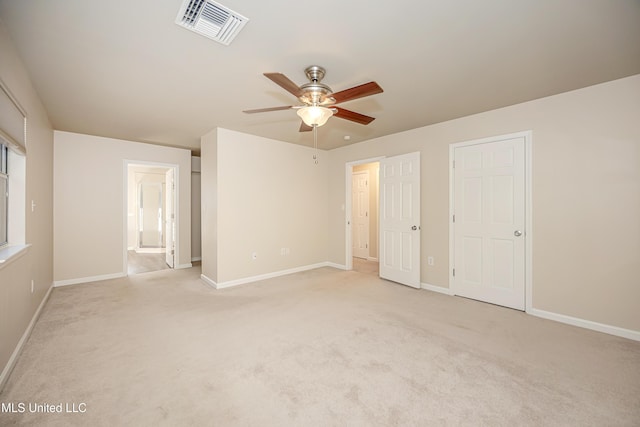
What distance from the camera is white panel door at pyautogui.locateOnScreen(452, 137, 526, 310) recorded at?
10.8 ft

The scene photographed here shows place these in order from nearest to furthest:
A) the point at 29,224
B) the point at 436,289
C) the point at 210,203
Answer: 1. the point at 29,224
2. the point at 436,289
3. the point at 210,203

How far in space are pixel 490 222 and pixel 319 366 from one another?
110 inches

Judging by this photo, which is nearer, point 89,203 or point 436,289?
point 436,289

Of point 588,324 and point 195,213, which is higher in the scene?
point 195,213

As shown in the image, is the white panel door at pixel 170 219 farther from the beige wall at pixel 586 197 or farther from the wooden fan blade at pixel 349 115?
the beige wall at pixel 586 197

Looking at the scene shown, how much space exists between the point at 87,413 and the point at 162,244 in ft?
23.1

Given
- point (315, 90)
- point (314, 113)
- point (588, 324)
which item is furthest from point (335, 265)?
point (315, 90)

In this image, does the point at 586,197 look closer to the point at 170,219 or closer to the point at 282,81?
the point at 282,81

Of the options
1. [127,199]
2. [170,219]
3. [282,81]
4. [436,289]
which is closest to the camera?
[282,81]

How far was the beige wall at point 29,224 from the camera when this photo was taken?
1.98 metres

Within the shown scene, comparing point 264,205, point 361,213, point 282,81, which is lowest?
point 361,213

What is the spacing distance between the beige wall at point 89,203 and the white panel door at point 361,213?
459 cm

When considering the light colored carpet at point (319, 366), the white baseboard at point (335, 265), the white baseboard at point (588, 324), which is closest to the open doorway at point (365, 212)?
the white baseboard at point (335, 265)

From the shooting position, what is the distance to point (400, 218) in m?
4.43
